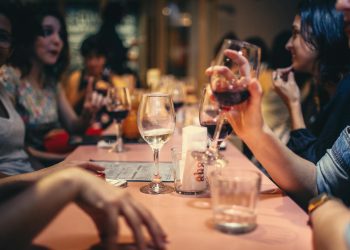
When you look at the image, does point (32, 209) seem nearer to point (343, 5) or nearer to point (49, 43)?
point (343, 5)

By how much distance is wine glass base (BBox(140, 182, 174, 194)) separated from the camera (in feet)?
4.04

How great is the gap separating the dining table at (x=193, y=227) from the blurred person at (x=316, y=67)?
608 mm

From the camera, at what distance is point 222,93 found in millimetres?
1118

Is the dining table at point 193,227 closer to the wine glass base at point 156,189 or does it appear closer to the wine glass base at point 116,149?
the wine glass base at point 156,189

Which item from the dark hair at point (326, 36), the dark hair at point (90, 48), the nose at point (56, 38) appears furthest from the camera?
the dark hair at point (90, 48)

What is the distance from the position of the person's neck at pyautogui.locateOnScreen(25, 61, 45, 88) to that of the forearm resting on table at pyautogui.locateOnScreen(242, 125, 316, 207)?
1.89m

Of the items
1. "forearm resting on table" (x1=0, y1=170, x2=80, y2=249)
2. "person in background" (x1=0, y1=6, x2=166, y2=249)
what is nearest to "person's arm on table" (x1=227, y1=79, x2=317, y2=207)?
"person in background" (x1=0, y1=6, x2=166, y2=249)

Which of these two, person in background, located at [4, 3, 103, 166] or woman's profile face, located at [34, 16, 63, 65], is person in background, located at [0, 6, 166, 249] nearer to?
A: person in background, located at [4, 3, 103, 166]

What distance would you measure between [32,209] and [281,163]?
0.84 m

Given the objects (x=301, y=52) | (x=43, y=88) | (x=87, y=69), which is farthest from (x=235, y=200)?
(x=87, y=69)

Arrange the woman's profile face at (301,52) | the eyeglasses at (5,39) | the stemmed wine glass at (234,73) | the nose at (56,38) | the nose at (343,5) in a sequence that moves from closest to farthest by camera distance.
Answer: the stemmed wine glass at (234,73) → the nose at (343,5) → the eyeglasses at (5,39) → the woman's profile face at (301,52) → the nose at (56,38)

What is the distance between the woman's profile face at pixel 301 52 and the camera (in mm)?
2197

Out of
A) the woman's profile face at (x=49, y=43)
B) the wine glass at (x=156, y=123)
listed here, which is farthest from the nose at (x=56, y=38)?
the wine glass at (x=156, y=123)

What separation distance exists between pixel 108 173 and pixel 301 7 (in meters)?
1.37
